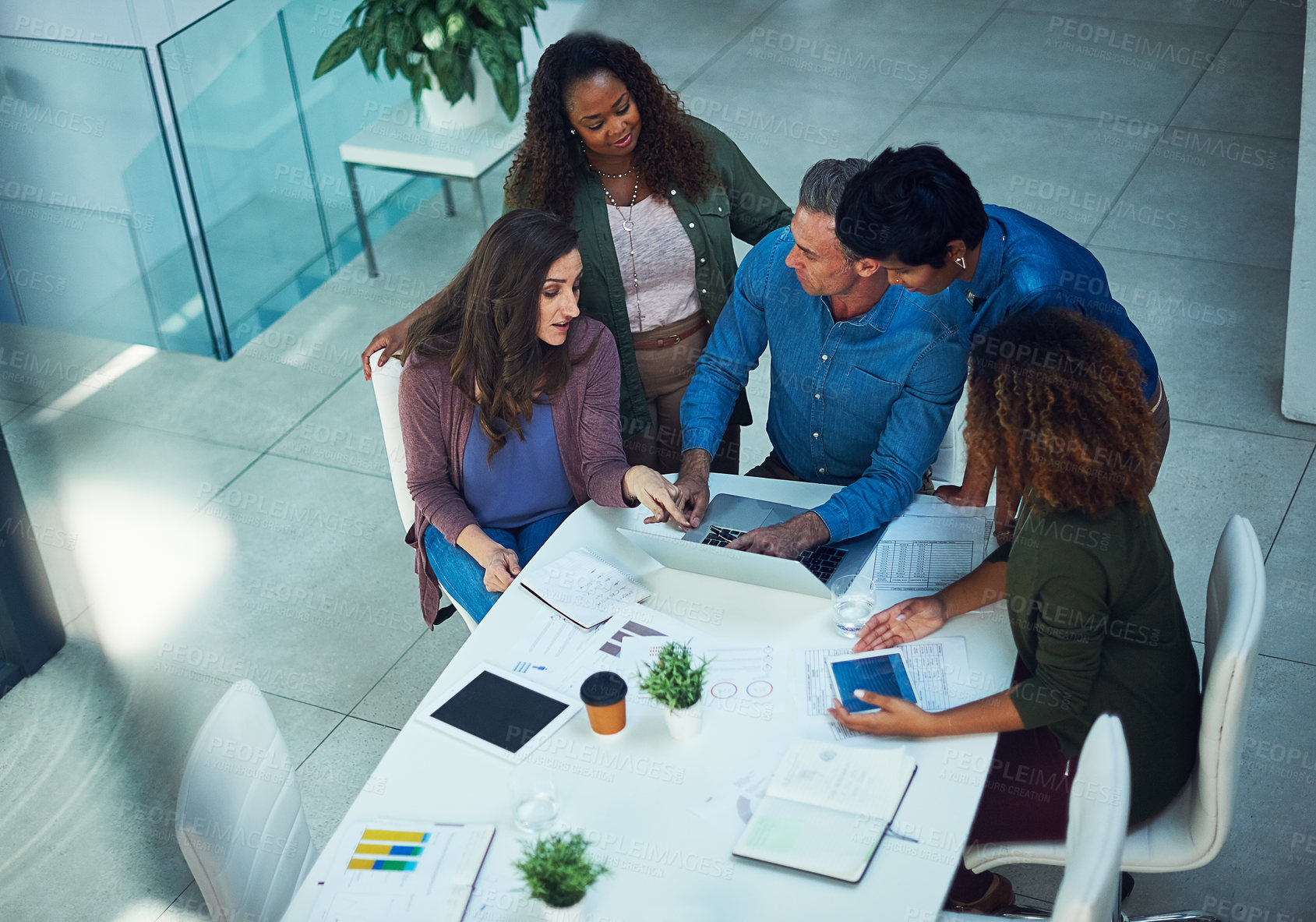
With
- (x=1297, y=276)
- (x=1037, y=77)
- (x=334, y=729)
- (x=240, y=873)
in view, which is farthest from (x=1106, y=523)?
(x=1037, y=77)

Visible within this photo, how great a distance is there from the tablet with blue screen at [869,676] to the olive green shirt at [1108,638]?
0.19 m

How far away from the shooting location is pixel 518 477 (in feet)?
8.98

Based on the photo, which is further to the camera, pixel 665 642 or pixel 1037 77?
pixel 1037 77

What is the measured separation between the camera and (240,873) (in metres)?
1.88

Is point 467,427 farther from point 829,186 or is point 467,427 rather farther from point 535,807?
point 535,807

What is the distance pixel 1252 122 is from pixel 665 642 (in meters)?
4.76

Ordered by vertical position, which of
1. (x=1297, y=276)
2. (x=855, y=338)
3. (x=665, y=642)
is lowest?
(x=1297, y=276)

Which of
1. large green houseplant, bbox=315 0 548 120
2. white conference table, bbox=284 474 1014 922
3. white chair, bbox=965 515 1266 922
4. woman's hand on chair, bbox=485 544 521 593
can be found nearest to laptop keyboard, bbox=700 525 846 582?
white conference table, bbox=284 474 1014 922

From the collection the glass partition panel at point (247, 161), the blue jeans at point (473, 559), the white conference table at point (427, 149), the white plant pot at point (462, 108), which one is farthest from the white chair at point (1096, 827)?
the white plant pot at point (462, 108)

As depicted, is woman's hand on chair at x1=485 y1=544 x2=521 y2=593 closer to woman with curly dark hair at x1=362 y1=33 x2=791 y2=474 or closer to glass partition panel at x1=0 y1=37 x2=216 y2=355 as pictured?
woman with curly dark hair at x1=362 y1=33 x2=791 y2=474

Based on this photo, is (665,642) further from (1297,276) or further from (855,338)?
(1297,276)

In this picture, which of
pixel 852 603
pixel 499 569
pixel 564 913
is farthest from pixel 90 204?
pixel 564 913

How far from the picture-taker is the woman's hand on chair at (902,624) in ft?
7.10

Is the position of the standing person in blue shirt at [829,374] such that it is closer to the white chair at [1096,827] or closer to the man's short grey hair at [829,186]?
the man's short grey hair at [829,186]
